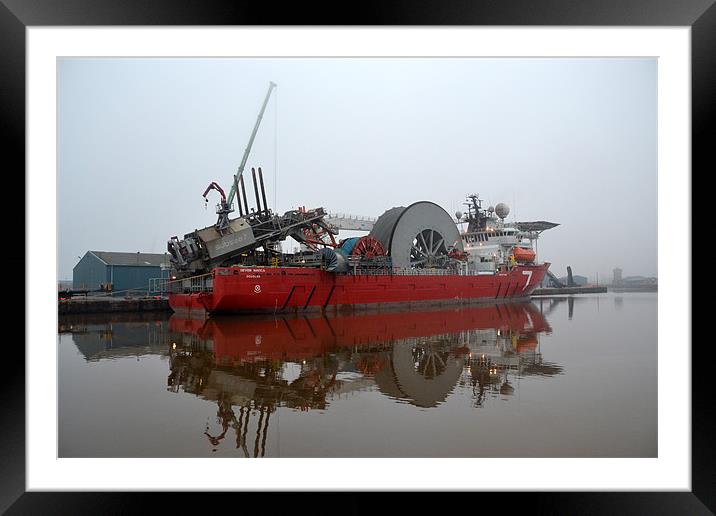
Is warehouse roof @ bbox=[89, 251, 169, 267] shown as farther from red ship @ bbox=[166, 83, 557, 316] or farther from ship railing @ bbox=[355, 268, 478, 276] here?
ship railing @ bbox=[355, 268, 478, 276]

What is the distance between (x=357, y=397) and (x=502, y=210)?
31.7 metres

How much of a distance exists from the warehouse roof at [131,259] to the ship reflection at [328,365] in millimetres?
13656

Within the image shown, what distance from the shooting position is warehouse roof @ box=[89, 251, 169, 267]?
25125 millimetres

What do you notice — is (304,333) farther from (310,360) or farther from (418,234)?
(418,234)

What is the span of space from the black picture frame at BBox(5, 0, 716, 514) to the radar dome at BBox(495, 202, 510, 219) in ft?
108

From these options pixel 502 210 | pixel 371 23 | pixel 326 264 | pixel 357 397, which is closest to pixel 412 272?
pixel 326 264

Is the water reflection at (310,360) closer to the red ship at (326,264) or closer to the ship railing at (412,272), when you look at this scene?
the red ship at (326,264)

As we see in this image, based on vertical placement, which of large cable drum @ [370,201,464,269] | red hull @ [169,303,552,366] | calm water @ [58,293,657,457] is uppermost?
large cable drum @ [370,201,464,269]

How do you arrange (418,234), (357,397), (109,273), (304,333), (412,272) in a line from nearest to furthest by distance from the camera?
(357,397) → (304,333) → (109,273) → (412,272) → (418,234)

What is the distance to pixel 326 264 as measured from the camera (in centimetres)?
2008

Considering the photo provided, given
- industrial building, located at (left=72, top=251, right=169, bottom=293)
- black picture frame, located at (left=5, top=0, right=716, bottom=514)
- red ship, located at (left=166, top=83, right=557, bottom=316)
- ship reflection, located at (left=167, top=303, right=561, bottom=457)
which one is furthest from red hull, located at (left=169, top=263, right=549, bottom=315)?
black picture frame, located at (left=5, top=0, right=716, bottom=514)
